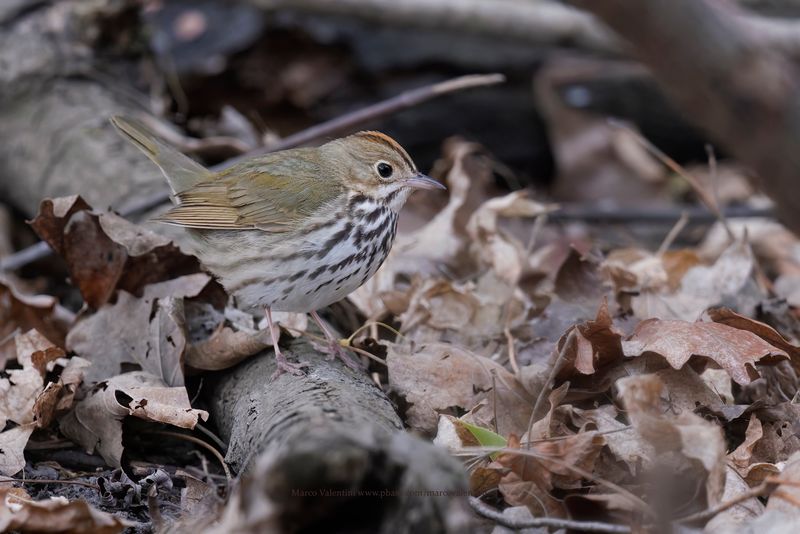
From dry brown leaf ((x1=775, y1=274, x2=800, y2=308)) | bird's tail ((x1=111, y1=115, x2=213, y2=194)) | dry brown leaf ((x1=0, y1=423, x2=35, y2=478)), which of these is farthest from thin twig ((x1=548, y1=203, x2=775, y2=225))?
dry brown leaf ((x1=0, y1=423, x2=35, y2=478))

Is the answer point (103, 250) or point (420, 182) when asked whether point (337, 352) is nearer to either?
point (420, 182)

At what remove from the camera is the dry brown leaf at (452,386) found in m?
3.43

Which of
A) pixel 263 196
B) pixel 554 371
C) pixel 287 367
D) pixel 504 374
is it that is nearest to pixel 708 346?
pixel 554 371

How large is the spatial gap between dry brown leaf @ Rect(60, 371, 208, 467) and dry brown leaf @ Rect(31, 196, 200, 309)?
619 millimetres

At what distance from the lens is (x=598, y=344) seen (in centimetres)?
339

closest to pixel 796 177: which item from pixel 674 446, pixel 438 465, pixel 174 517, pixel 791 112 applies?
pixel 791 112

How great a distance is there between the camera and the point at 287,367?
3367 millimetres

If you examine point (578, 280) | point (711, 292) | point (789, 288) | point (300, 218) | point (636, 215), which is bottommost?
point (636, 215)

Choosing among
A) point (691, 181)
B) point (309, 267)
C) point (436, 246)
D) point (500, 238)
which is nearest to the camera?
point (309, 267)

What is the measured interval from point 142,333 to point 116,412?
0.49 m

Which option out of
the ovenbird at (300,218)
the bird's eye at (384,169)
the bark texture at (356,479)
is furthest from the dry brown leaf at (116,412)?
the bird's eye at (384,169)

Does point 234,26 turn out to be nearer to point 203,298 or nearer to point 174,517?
point 203,298

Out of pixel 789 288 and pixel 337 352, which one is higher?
pixel 337 352

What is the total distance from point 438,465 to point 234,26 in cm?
522
